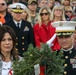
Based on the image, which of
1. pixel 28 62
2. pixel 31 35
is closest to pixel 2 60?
pixel 28 62

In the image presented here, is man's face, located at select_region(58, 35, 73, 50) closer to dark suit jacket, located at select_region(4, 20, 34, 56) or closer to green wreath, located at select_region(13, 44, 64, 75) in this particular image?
green wreath, located at select_region(13, 44, 64, 75)

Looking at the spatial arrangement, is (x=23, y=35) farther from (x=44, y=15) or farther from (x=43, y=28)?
(x=44, y=15)

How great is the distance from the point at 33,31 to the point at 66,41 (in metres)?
3.33

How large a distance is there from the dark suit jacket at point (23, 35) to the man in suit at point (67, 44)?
2742mm

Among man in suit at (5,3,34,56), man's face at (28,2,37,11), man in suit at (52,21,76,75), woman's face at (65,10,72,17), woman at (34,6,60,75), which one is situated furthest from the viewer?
woman's face at (65,10,72,17)

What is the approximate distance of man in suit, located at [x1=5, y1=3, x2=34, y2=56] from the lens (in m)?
8.02

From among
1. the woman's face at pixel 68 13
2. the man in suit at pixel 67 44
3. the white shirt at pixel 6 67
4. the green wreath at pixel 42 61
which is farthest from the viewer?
the woman's face at pixel 68 13

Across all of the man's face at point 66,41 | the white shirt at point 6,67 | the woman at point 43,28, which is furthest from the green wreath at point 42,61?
the woman at point 43,28

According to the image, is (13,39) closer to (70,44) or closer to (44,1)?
(70,44)

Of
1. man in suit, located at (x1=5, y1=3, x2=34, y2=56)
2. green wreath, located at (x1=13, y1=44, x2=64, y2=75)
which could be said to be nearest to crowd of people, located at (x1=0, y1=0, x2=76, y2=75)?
man in suit, located at (x1=5, y1=3, x2=34, y2=56)

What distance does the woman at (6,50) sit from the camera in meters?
4.83

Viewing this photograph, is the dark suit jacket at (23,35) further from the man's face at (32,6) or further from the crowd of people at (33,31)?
the man's face at (32,6)

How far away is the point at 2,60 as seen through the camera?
490cm

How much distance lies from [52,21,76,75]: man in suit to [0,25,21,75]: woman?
2.19 feet
